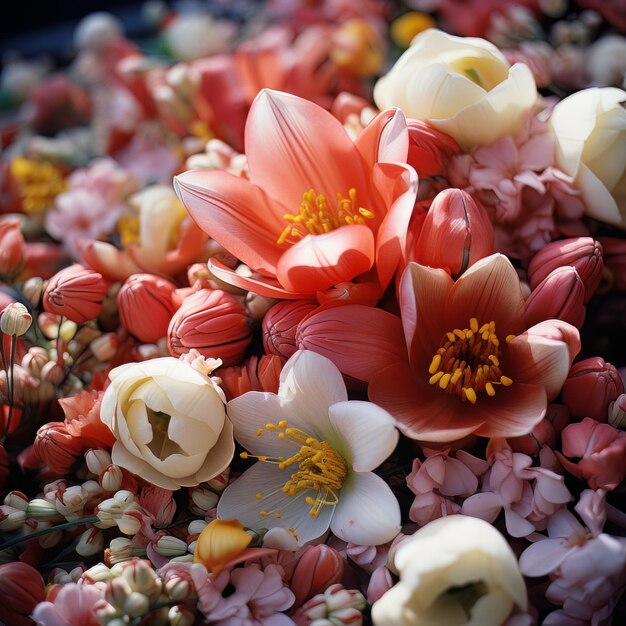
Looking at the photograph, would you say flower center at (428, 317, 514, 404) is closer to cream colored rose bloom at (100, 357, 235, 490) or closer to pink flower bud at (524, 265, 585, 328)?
pink flower bud at (524, 265, 585, 328)

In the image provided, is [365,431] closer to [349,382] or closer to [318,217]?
[349,382]

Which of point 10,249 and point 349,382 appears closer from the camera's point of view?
point 349,382

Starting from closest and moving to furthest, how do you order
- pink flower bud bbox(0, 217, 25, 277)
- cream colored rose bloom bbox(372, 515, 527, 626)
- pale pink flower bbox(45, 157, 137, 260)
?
cream colored rose bloom bbox(372, 515, 527, 626) < pink flower bud bbox(0, 217, 25, 277) < pale pink flower bbox(45, 157, 137, 260)

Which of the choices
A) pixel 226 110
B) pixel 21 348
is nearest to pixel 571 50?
pixel 226 110

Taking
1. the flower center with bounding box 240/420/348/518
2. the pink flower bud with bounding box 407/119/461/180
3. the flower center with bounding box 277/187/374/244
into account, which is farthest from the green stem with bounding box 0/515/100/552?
the pink flower bud with bounding box 407/119/461/180

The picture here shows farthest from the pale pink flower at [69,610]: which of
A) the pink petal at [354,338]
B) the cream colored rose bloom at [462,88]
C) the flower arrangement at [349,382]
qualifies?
the cream colored rose bloom at [462,88]

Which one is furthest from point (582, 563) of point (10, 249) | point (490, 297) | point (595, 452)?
point (10, 249)

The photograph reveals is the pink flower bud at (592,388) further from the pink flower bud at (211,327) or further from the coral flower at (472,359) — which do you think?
the pink flower bud at (211,327)
